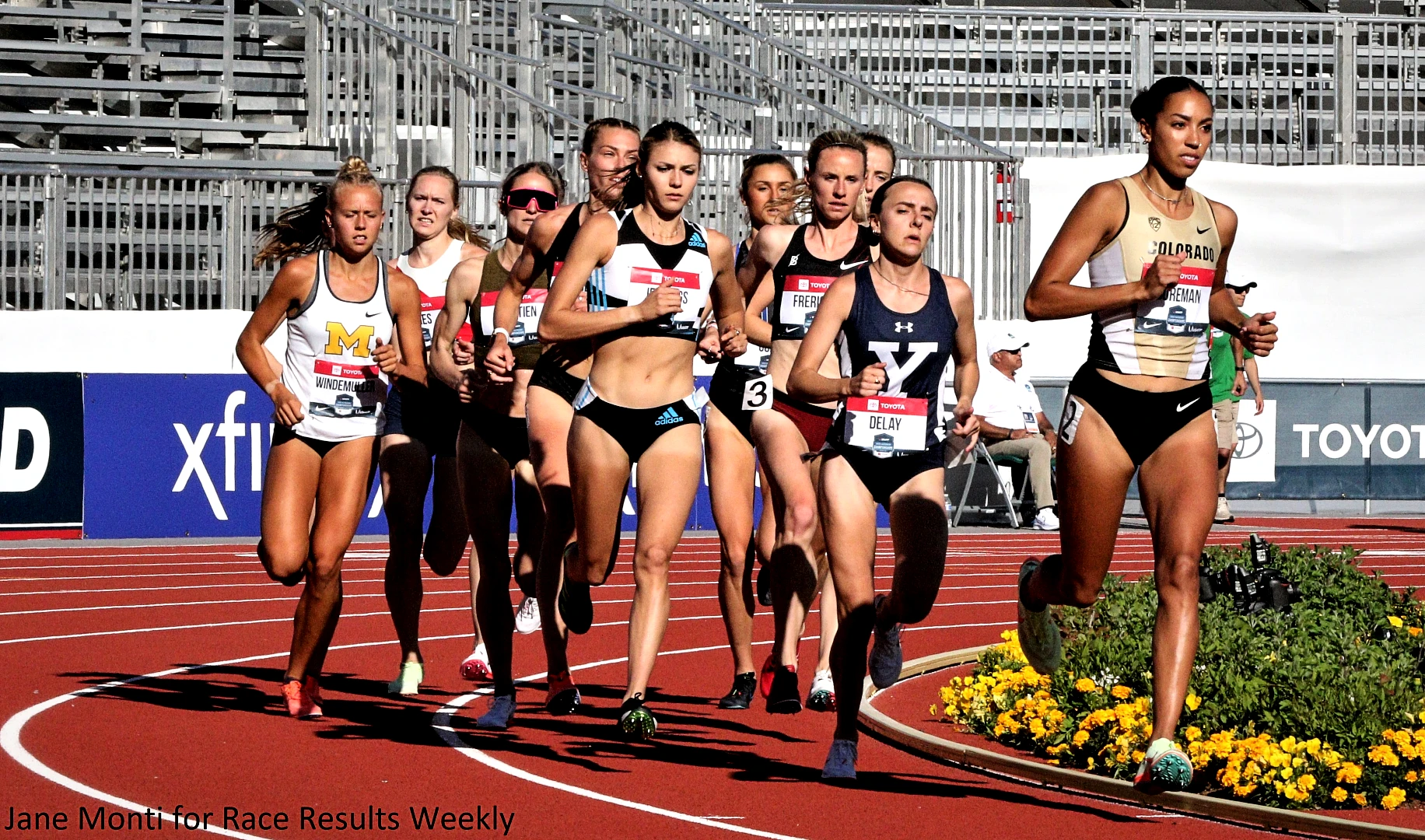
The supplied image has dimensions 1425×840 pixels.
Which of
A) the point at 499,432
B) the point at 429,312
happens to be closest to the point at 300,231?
the point at 429,312

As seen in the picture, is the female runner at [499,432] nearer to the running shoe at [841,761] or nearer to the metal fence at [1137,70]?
the running shoe at [841,761]

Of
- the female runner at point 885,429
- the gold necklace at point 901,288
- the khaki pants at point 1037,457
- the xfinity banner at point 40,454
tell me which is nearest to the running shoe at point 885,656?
the female runner at point 885,429

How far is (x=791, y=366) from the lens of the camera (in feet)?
26.5

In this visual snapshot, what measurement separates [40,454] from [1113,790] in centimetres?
1259

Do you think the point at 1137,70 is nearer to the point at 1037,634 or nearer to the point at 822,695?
the point at 822,695

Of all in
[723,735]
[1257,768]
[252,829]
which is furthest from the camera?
[723,735]

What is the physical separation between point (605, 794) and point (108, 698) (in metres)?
3.19

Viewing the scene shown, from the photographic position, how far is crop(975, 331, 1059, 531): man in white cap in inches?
704

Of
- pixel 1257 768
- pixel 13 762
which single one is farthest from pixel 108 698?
pixel 1257 768

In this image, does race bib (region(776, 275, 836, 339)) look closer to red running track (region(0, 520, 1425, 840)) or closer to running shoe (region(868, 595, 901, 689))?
running shoe (region(868, 595, 901, 689))

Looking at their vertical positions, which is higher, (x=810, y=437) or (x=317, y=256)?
(x=317, y=256)

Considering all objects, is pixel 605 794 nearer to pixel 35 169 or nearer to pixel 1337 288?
pixel 35 169

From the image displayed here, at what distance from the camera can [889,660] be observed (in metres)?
7.03

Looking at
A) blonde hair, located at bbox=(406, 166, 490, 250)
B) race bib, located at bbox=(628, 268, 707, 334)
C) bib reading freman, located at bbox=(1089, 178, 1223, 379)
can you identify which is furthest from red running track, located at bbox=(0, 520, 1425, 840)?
blonde hair, located at bbox=(406, 166, 490, 250)
